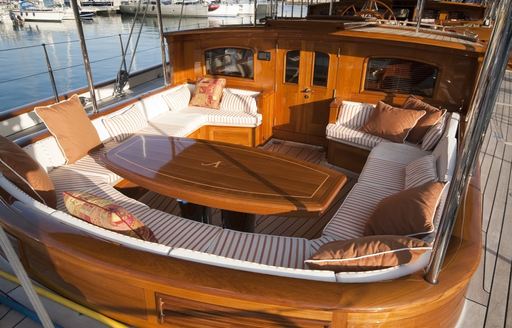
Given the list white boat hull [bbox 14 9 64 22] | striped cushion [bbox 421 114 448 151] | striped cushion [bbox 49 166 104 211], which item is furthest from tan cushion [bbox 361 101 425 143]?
white boat hull [bbox 14 9 64 22]

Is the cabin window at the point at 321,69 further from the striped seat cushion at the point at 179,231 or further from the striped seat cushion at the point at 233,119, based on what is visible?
the striped seat cushion at the point at 179,231

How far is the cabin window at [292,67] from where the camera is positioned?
4.32m

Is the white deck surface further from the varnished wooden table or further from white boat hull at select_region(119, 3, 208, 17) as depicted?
white boat hull at select_region(119, 3, 208, 17)

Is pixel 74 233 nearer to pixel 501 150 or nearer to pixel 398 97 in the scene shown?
pixel 398 97

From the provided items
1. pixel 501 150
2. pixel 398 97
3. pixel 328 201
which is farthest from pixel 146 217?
pixel 501 150

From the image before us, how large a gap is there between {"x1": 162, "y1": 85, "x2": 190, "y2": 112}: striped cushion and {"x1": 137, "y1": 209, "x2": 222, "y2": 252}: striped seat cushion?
231 centimetres

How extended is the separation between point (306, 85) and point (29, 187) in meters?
3.12

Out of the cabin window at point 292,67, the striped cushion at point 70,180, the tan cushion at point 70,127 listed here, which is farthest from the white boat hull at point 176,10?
the striped cushion at point 70,180

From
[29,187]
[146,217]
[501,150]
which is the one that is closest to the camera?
[29,187]

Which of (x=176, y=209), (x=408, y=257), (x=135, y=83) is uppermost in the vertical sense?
(x=408, y=257)

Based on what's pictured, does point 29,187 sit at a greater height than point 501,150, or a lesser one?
greater

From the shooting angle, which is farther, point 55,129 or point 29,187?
point 55,129

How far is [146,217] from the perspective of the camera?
7.61 ft

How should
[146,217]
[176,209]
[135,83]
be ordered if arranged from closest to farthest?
[146,217] → [176,209] → [135,83]
